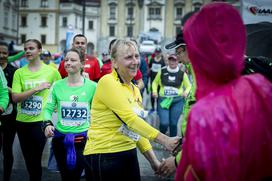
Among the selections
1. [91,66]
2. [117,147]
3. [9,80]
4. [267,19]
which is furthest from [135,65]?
[91,66]

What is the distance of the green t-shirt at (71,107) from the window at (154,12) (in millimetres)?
70122

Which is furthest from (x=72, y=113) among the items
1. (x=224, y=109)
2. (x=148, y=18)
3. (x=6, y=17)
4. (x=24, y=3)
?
(x=24, y=3)

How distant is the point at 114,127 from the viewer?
Result: 9.80ft

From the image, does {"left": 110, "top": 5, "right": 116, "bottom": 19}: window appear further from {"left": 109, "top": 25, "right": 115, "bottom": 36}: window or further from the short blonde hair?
the short blonde hair

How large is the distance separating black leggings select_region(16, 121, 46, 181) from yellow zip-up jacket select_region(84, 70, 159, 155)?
1.63 meters

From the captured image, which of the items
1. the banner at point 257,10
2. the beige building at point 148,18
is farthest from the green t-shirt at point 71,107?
the beige building at point 148,18

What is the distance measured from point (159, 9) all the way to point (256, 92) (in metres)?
73.7

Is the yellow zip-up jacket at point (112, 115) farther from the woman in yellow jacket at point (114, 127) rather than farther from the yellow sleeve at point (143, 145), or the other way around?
the yellow sleeve at point (143, 145)

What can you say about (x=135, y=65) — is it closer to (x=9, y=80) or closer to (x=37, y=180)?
(x=37, y=180)

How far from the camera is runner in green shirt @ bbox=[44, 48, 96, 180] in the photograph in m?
3.84

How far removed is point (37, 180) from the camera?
14.5ft

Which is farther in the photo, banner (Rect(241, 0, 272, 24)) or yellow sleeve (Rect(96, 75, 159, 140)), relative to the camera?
banner (Rect(241, 0, 272, 24))

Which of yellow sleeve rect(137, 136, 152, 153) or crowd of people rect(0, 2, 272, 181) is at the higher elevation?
crowd of people rect(0, 2, 272, 181)

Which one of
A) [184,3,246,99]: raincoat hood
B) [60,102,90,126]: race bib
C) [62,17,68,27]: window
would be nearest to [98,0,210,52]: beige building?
[62,17,68,27]: window
